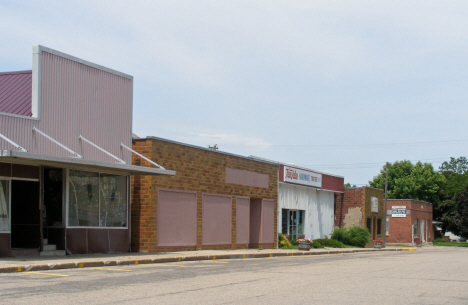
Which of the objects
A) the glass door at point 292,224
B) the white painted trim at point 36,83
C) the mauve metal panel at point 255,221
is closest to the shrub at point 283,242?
the glass door at point 292,224

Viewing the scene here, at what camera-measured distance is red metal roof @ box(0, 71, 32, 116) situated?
19.9m

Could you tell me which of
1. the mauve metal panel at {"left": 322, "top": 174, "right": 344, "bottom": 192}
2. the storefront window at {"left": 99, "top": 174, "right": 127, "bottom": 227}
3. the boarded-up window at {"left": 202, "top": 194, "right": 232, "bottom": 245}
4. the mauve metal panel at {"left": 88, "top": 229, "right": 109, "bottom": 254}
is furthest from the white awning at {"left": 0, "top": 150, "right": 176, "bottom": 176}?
the mauve metal panel at {"left": 322, "top": 174, "right": 344, "bottom": 192}

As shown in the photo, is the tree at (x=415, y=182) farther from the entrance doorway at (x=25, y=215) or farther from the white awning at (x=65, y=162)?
the entrance doorway at (x=25, y=215)

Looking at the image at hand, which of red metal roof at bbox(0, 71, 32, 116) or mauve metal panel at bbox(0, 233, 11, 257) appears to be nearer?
mauve metal panel at bbox(0, 233, 11, 257)

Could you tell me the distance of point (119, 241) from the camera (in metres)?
22.9

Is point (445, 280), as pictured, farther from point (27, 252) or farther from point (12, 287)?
point (27, 252)

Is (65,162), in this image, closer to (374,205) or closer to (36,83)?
(36,83)

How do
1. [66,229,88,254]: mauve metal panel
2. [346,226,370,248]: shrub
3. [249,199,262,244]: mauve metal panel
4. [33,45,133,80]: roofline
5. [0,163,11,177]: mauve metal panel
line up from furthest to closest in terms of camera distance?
[346,226,370,248]: shrub, [249,199,262,244]: mauve metal panel, [66,229,88,254]: mauve metal panel, [33,45,133,80]: roofline, [0,163,11,177]: mauve metal panel

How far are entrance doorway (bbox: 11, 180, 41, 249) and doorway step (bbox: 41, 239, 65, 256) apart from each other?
31 cm

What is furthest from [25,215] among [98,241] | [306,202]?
[306,202]

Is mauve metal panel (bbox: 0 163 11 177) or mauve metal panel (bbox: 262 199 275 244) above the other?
mauve metal panel (bbox: 0 163 11 177)

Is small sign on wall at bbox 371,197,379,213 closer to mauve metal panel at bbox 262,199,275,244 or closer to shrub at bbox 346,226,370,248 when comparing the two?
shrub at bbox 346,226,370,248

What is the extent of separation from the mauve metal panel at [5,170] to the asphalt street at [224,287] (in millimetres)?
4516

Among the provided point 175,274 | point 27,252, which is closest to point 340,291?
point 175,274
